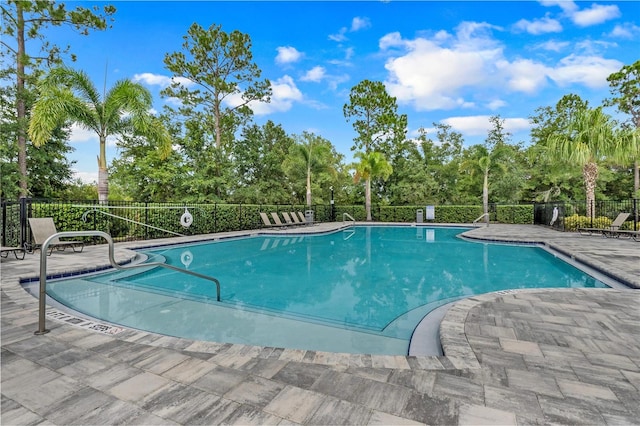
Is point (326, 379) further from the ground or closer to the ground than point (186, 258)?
further from the ground

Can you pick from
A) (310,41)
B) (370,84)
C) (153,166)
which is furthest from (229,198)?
(370,84)

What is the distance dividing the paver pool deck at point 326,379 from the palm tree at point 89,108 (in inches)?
328

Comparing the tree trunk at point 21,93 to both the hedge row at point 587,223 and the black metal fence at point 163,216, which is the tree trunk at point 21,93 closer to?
the black metal fence at point 163,216

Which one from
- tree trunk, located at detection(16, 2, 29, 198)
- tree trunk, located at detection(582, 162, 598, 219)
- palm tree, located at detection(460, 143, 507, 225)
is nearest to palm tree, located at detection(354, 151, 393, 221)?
palm tree, located at detection(460, 143, 507, 225)

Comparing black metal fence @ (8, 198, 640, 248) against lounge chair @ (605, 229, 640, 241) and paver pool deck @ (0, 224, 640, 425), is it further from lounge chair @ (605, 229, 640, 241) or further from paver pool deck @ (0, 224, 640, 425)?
paver pool deck @ (0, 224, 640, 425)

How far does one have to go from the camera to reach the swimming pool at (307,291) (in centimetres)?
331

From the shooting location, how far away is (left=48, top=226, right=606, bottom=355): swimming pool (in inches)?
130

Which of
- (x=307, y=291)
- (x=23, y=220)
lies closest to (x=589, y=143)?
(x=307, y=291)

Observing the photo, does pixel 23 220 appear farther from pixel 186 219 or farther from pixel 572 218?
pixel 572 218

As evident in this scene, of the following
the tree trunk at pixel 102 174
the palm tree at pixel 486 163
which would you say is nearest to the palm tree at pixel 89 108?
the tree trunk at pixel 102 174

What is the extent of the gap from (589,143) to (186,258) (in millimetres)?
15348

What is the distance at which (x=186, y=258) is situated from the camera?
774 cm

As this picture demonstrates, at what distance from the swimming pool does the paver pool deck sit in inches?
32.6

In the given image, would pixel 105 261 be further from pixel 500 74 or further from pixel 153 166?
pixel 500 74
